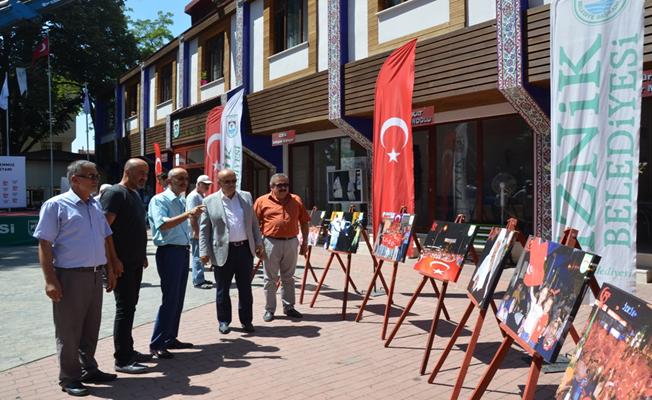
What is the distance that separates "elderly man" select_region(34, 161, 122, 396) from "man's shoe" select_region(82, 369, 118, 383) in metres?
0.13

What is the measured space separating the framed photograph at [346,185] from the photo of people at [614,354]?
12.5 meters

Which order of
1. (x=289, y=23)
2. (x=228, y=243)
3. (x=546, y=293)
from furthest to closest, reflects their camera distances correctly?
(x=289, y=23)
(x=228, y=243)
(x=546, y=293)

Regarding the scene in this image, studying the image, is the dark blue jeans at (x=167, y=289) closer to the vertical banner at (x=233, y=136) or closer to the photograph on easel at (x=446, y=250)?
the photograph on easel at (x=446, y=250)

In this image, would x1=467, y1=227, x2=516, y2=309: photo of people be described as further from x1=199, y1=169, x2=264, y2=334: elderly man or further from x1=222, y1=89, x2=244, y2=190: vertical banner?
x1=222, y1=89, x2=244, y2=190: vertical banner

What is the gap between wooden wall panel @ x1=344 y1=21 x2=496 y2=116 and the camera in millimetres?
9828

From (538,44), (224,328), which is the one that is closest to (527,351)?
(224,328)

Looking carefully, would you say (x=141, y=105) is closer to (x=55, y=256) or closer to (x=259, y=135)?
(x=259, y=135)

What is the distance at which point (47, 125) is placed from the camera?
35.4m

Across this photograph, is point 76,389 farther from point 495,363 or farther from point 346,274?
point 346,274

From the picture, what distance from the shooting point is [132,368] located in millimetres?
4902

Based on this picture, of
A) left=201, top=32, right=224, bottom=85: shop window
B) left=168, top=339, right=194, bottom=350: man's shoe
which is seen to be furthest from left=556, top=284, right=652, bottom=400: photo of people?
left=201, top=32, right=224, bottom=85: shop window

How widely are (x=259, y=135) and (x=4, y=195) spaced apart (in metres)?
9.42

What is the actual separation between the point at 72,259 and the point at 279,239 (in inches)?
116

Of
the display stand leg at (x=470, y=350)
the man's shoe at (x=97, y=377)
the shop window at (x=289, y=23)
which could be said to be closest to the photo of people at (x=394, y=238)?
the display stand leg at (x=470, y=350)
